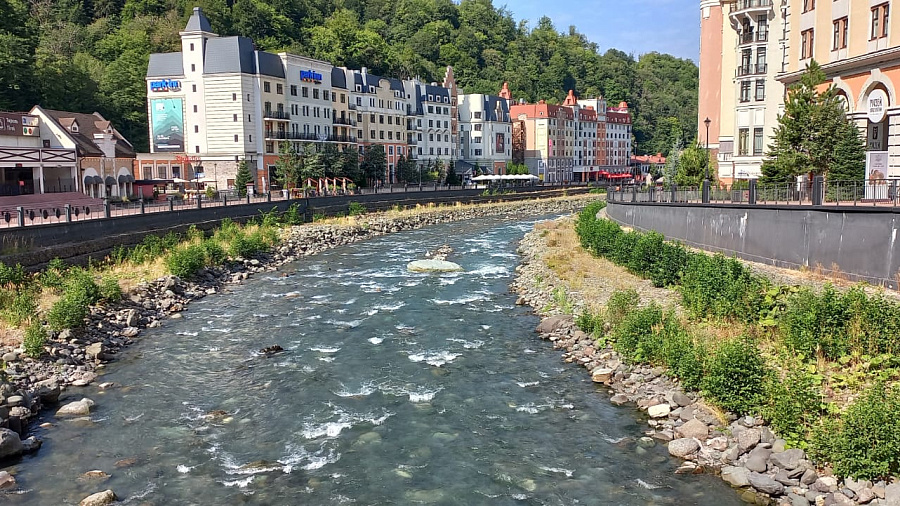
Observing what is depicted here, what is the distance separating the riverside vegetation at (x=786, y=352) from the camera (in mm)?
13234

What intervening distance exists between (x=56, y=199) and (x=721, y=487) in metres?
43.7

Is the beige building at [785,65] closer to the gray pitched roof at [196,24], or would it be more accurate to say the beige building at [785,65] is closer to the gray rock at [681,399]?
the gray rock at [681,399]

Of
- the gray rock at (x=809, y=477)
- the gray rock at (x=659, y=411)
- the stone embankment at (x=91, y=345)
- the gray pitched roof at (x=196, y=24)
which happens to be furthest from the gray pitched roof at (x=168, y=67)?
the gray rock at (x=809, y=477)

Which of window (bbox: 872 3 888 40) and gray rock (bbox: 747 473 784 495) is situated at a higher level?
window (bbox: 872 3 888 40)

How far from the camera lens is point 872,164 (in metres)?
31.4

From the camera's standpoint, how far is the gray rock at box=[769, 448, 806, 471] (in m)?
14.0

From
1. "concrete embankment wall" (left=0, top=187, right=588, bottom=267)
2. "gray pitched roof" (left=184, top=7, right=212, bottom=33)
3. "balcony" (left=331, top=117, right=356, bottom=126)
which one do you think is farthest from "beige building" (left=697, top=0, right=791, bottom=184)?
"gray pitched roof" (left=184, top=7, right=212, bottom=33)

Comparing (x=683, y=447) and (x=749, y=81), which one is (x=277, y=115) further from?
(x=683, y=447)

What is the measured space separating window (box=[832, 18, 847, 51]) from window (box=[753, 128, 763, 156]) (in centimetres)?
1127

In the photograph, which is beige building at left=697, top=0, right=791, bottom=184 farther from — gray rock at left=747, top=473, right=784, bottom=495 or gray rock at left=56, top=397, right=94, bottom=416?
gray rock at left=56, top=397, right=94, bottom=416

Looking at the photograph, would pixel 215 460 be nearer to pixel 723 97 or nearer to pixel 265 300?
pixel 265 300

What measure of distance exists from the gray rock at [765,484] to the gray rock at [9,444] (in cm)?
1565

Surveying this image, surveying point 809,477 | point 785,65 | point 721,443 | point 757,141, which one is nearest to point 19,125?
point 757,141

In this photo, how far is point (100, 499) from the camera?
13766mm
